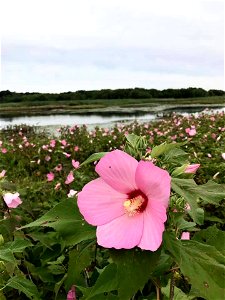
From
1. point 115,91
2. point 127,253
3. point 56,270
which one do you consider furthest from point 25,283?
point 115,91

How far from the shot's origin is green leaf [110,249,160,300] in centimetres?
78

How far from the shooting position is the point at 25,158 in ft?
23.8

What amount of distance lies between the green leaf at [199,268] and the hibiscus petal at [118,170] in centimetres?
11

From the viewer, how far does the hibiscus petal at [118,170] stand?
2.62 feet

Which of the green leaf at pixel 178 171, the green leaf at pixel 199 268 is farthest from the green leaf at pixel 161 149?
the green leaf at pixel 199 268

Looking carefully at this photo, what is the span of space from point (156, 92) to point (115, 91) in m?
6.66

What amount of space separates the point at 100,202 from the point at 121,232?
0.07 m

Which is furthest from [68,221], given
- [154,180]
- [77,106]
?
[77,106]

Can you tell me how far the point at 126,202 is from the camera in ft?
2.76

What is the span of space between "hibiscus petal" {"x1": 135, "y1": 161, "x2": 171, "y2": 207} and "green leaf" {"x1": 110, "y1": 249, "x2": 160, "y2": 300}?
10 cm

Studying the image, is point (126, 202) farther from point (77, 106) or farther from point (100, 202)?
point (77, 106)

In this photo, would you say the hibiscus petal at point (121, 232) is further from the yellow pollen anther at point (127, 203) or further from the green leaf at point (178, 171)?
the green leaf at point (178, 171)

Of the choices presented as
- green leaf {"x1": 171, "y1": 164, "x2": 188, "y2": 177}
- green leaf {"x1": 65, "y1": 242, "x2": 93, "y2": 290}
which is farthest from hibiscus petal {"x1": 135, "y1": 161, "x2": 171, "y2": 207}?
green leaf {"x1": 65, "y1": 242, "x2": 93, "y2": 290}

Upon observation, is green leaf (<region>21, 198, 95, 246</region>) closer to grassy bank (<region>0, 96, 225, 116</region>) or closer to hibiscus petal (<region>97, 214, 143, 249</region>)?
hibiscus petal (<region>97, 214, 143, 249</region>)
